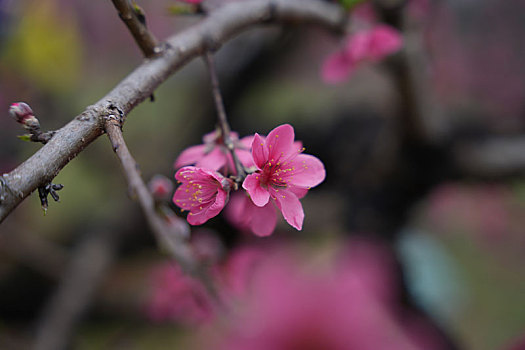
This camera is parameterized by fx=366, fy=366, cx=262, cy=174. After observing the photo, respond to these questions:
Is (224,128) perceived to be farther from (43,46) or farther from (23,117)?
(43,46)

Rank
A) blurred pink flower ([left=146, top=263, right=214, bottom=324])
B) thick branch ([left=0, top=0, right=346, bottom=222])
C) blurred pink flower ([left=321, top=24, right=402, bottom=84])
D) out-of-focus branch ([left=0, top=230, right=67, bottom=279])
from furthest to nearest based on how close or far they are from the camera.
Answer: out-of-focus branch ([left=0, top=230, right=67, bottom=279]) < blurred pink flower ([left=146, top=263, right=214, bottom=324]) < blurred pink flower ([left=321, top=24, right=402, bottom=84]) < thick branch ([left=0, top=0, right=346, bottom=222])

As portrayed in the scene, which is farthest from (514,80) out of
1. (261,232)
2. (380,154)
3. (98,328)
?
(98,328)

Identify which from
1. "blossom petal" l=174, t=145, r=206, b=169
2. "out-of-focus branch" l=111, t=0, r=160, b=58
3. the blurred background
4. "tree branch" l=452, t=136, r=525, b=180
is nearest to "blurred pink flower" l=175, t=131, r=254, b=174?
"blossom petal" l=174, t=145, r=206, b=169

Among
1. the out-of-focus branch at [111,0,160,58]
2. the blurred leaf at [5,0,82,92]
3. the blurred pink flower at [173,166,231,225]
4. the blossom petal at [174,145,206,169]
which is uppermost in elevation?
the blurred leaf at [5,0,82,92]

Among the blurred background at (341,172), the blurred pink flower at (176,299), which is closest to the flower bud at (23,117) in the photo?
the blurred pink flower at (176,299)

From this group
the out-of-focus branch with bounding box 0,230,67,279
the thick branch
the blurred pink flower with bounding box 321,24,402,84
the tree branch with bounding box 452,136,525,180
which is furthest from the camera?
the out-of-focus branch with bounding box 0,230,67,279

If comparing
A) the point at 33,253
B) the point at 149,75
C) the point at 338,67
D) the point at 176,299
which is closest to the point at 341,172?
the point at 338,67

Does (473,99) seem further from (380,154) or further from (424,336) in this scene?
(424,336)

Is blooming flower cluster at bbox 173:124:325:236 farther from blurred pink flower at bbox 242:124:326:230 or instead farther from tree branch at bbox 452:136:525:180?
tree branch at bbox 452:136:525:180
